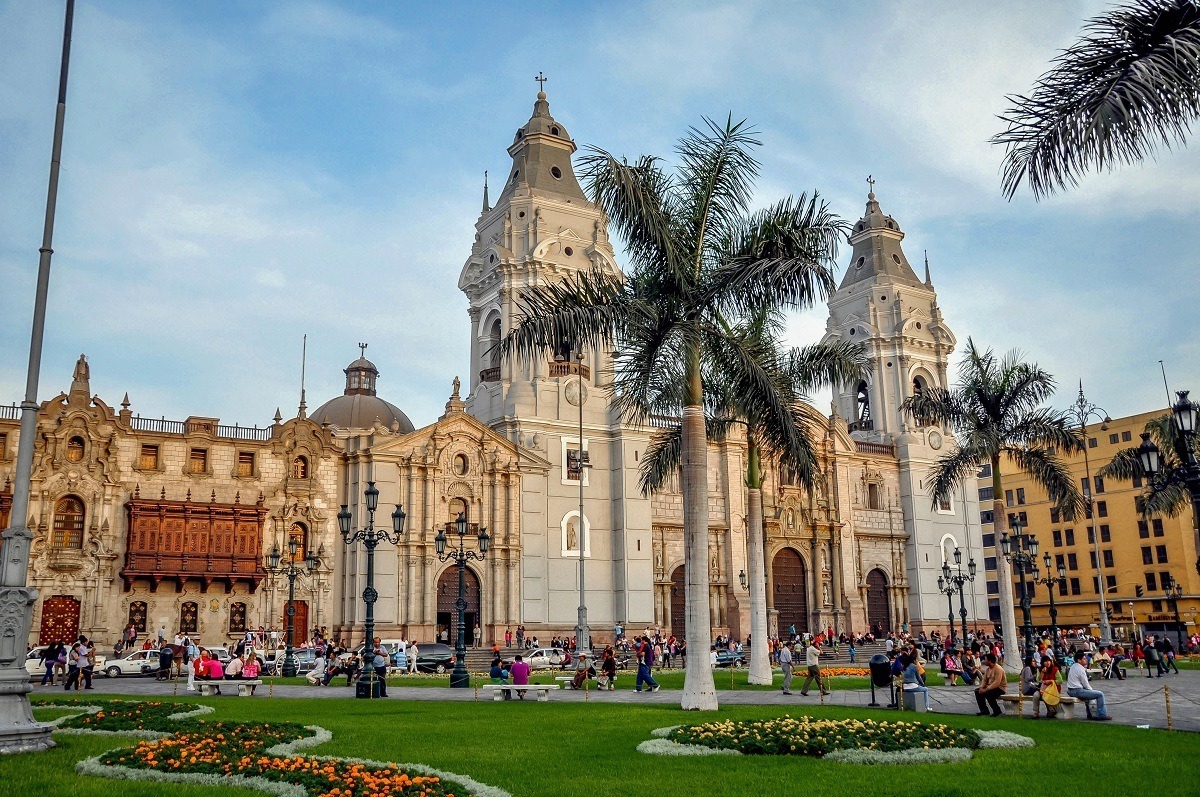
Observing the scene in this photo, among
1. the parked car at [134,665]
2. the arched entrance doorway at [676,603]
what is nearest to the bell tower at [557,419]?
the arched entrance doorway at [676,603]

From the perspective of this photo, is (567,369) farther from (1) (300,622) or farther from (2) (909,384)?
(2) (909,384)

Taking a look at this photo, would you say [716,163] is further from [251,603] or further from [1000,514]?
[251,603]

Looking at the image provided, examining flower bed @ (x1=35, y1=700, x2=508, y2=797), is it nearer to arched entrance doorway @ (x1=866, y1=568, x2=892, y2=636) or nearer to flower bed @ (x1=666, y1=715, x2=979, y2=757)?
flower bed @ (x1=666, y1=715, x2=979, y2=757)

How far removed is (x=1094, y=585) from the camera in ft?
259

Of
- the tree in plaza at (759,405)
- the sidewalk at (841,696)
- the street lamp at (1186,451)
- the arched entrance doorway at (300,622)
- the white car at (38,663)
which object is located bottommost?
the sidewalk at (841,696)

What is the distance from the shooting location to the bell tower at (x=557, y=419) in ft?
167

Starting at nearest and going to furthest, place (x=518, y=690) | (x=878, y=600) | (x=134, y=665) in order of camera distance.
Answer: (x=518, y=690), (x=134, y=665), (x=878, y=600)

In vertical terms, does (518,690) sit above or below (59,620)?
below

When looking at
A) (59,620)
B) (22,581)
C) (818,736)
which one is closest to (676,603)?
(59,620)

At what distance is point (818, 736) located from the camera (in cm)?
1442

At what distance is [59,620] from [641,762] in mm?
34944

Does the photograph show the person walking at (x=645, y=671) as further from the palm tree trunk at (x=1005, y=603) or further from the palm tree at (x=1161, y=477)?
the palm tree at (x=1161, y=477)

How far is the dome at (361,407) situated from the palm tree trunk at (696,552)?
3955 centimetres

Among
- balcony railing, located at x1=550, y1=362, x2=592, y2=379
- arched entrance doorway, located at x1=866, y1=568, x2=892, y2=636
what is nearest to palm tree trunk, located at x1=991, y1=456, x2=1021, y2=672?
balcony railing, located at x1=550, y1=362, x2=592, y2=379
